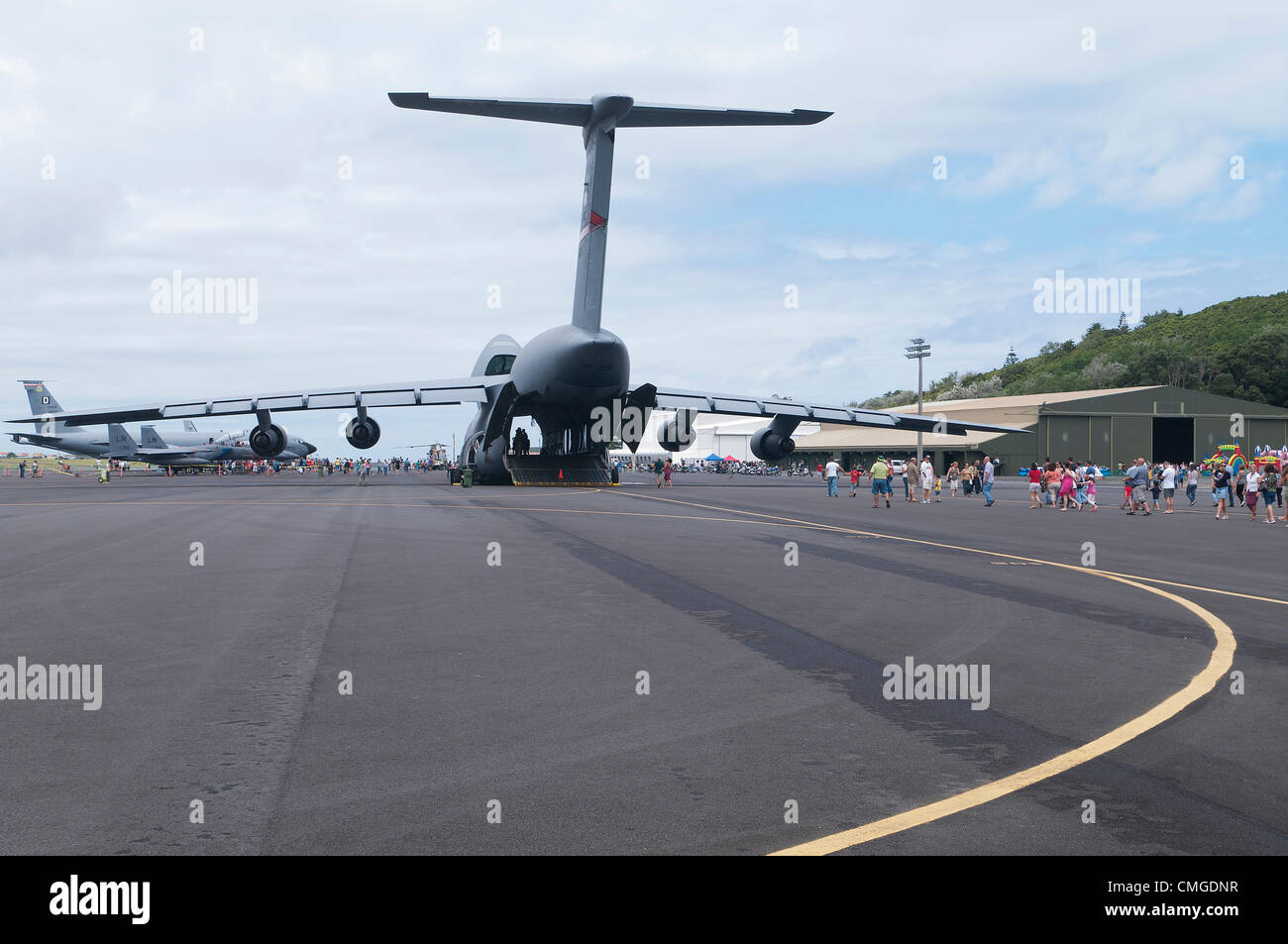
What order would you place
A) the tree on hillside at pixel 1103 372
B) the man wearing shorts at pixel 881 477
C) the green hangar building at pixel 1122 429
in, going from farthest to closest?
the tree on hillside at pixel 1103 372 < the green hangar building at pixel 1122 429 < the man wearing shorts at pixel 881 477

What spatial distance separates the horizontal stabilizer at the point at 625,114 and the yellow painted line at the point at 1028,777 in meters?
23.7

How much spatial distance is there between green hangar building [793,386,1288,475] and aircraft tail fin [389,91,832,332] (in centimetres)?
5666

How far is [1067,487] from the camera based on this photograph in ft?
114

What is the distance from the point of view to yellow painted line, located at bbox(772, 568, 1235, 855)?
454 cm

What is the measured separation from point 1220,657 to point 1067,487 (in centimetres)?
2779

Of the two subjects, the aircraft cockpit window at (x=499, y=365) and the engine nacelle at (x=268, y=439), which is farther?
the aircraft cockpit window at (x=499, y=365)

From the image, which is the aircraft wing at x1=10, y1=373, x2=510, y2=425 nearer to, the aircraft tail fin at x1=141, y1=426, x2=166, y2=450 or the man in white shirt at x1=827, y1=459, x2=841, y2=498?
the man in white shirt at x1=827, y1=459, x2=841, y2=498

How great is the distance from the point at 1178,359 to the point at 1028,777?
125 metres

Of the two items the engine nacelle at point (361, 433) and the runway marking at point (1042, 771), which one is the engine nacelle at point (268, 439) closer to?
the engine nacelle at point (361, 433)

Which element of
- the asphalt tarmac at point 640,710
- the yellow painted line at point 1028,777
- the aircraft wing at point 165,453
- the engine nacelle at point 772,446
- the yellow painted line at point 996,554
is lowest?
the yellow painted line at point 996,554

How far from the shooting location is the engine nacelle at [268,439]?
141 feet

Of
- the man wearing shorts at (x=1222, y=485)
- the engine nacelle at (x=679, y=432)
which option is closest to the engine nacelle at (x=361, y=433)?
the engine nacelle at (x=679, y=432)

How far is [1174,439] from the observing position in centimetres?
8869
